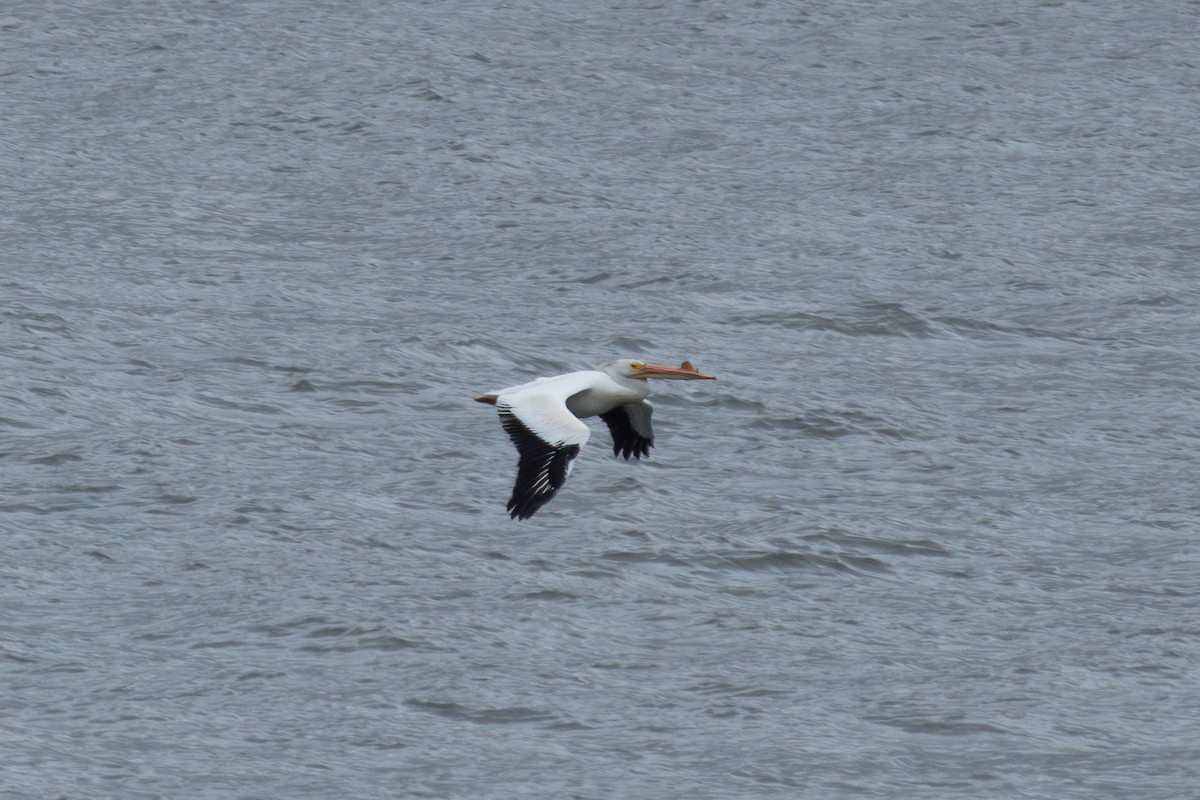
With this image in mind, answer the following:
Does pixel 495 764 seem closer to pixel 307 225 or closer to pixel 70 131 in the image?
pixel 307 225

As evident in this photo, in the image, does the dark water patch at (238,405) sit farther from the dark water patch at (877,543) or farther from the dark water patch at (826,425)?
the dark water patch at (877,543)

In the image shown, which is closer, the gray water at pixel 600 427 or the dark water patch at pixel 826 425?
the gray water at pixel 600 427

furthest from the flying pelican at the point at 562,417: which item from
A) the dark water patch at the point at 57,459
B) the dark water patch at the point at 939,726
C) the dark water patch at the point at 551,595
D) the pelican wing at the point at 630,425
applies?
the dark water patch at the point at 57,459

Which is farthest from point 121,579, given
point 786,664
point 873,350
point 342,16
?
point 342,16

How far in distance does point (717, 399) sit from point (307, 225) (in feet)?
16.5

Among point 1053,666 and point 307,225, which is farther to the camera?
point 307,225

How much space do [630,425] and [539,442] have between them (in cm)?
162

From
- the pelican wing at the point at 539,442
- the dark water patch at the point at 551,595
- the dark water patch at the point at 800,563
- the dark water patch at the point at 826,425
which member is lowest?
the dark water patch at the point at 551,595

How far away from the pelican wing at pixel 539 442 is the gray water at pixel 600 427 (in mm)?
2741

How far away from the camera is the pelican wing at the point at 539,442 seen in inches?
476

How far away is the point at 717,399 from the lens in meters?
20.6

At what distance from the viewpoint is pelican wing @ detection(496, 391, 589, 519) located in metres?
12.1

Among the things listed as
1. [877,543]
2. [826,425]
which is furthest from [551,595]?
[826,425]

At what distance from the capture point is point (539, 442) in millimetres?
12281
